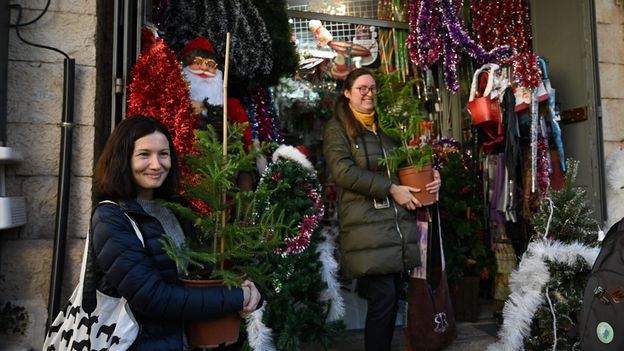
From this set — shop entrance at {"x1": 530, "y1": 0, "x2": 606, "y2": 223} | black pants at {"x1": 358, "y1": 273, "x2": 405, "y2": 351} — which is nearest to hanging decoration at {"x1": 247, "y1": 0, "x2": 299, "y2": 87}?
black pants at {"x1": 358, "y1": 273, "x2": 405, "y2": 351}

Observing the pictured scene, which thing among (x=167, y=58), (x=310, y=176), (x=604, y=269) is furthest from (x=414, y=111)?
(x=167, y=58)

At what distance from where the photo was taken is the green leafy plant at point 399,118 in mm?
2887

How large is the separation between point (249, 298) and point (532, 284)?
7.53 ft

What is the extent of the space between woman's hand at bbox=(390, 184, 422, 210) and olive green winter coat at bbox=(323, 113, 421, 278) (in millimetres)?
58

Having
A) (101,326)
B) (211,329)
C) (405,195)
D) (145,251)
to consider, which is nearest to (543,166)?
(405,195)

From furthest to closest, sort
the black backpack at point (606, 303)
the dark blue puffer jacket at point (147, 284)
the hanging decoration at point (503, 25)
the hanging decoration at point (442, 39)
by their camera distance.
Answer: the hanging decoration at point (503, 25), the hanging decoration at point (442, 39), the black backpack at point (606, 303), the dark blue puffer jacket at point (147, 284)

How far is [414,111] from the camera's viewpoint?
9.57 feet

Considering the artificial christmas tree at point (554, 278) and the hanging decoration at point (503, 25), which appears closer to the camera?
the artificial christmas tree at point (554, 278)

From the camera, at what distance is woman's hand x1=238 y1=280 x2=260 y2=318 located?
61.2 inches

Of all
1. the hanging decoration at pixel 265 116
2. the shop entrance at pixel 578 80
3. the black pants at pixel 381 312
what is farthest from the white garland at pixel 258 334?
→ the shop entrance at pixel 578 80

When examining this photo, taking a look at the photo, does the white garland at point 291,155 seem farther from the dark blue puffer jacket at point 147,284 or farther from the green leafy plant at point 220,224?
the dark blue puffer jacket at point 147,284

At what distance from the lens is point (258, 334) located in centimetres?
291

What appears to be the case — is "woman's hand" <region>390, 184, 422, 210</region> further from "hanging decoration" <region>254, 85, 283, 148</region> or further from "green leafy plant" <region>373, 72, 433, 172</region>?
"hanging decoration" <region>254, 85, 283, 148</region>

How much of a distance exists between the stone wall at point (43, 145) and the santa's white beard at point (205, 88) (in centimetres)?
77
